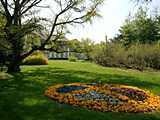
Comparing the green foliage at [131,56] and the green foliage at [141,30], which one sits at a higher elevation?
the green foliage at [141,30]

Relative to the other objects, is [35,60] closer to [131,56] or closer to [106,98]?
[131,56]

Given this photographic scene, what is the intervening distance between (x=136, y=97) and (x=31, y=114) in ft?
17.2

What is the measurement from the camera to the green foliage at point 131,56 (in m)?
37.7

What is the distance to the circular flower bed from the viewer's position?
12.8m

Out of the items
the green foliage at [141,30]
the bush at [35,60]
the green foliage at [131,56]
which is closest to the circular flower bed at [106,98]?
the green foliage at [131,56]

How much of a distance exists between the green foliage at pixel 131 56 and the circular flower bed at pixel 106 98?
2090 centimetres

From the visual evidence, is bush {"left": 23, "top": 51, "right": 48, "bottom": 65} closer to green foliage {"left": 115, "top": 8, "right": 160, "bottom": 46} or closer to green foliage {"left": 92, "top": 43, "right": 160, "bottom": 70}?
green foliage {"left": 92, "top": 43, "right": 160, "bottom": 70}

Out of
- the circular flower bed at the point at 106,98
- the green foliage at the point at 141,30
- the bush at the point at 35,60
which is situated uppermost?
the green foliage at the point at 141,30

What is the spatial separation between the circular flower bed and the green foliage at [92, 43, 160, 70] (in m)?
20.9

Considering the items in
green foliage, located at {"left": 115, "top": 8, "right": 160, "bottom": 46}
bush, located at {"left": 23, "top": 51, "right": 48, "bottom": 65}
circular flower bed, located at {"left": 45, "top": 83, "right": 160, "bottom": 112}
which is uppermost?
green foliage, located at {"left": 115, "top": 8, "right": 160, "bottom": 46}

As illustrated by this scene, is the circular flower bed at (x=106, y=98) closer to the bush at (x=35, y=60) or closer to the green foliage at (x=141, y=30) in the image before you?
the bush at (x=35, y=60)

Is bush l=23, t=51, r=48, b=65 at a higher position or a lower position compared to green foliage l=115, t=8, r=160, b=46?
lower

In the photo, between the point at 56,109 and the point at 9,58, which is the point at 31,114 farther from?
the point at 9,58

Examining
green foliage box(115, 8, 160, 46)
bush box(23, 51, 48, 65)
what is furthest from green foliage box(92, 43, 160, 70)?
green foliage box(115, 8, 160, 46)
